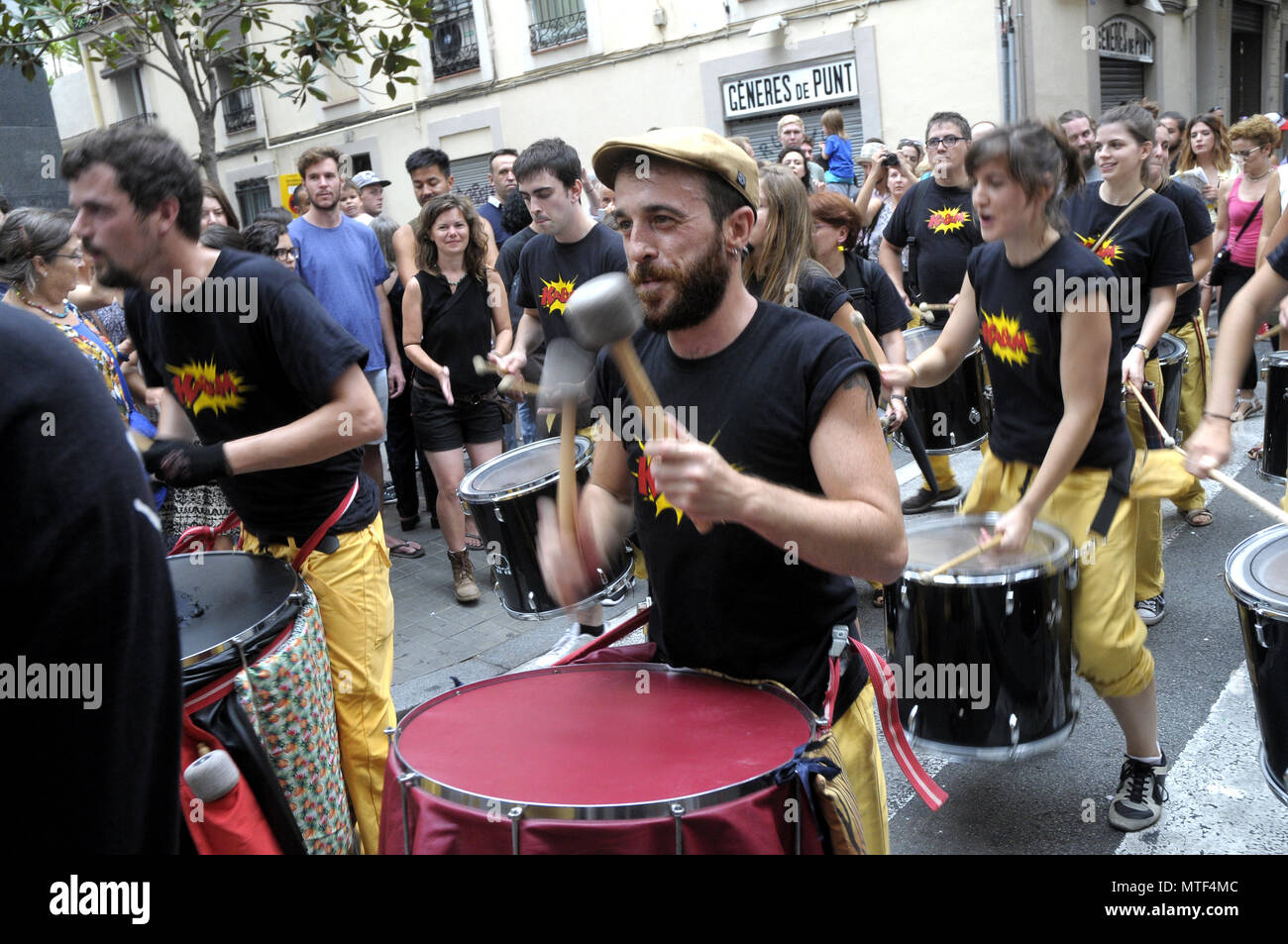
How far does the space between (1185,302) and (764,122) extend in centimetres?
1007

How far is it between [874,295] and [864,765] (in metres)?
3.32

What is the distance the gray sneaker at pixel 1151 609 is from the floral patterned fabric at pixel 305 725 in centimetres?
339

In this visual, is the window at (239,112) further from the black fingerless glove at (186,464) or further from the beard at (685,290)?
the beard at (685,290)

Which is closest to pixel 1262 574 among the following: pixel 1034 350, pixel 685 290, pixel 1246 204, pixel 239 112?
pixel 1034 350

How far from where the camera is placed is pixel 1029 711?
2.93 metres

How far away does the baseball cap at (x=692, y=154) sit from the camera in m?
1.99

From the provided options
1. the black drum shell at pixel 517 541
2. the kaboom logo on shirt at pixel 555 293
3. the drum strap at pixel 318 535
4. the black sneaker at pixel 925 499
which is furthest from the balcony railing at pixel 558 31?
the drum strap at pixel 318 535

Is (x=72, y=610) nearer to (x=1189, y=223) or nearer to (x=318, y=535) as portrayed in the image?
(x=318, y=535)

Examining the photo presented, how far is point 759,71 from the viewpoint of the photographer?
14.8m
